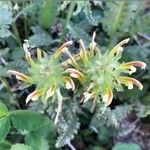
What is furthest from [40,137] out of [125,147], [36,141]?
[125,147]

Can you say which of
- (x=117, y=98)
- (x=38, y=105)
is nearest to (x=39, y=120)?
(x=38, y=105)

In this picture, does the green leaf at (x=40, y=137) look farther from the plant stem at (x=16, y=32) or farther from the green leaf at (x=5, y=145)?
the plant stem at (x=16, y=32)

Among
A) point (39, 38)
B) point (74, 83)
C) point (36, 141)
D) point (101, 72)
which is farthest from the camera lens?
point (39, 38)

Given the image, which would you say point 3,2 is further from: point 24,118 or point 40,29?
point 24,118

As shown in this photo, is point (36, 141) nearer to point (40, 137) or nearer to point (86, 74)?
point (40, 137)

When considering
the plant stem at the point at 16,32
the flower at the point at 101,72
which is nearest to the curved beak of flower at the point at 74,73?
the flower at the point at 101,72

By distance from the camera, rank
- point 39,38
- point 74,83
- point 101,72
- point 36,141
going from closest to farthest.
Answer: point 101,72 < point 74,83 < point 36,141 < point 39,38
